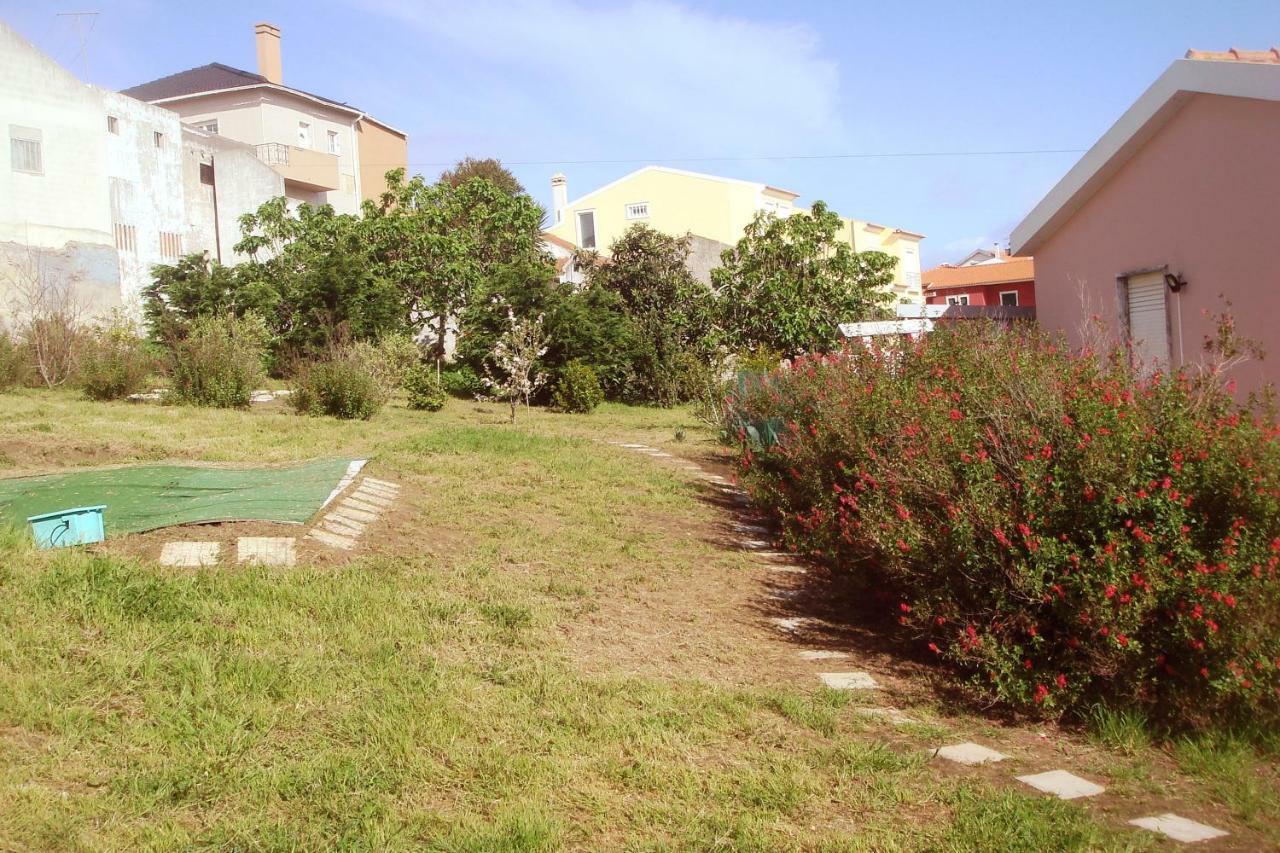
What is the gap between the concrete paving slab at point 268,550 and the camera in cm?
582

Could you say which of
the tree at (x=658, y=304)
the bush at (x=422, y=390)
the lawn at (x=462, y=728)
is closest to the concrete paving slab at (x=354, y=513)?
the lawn at (x=462, y=728)

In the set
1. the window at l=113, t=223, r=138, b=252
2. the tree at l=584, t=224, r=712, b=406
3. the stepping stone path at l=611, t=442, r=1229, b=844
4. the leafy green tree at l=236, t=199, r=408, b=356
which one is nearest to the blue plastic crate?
the stepping stone path at l=611, t=442, r=1229, b=844

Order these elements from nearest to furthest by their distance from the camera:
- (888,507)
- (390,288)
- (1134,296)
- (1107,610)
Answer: (1107,610) → (888,507) → (1134,296) → (390,288)

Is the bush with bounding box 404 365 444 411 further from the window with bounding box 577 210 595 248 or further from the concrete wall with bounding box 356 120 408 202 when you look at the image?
the window with bounding box 577 210 595 248

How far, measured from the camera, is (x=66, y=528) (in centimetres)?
571

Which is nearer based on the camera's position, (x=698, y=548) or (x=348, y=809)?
(x=348, y=809)

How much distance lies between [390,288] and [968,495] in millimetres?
18364

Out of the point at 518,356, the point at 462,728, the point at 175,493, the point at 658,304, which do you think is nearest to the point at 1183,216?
the point at 462,728

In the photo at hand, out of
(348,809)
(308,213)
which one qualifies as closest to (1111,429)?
(348,809)

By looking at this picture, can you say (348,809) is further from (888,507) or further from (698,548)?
(698,548)

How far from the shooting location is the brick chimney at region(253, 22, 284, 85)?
37.1m

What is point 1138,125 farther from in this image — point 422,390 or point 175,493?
point 422,390

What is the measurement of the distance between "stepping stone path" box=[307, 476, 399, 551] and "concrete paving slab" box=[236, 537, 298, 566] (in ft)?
0.72

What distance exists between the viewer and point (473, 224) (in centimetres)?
2502
